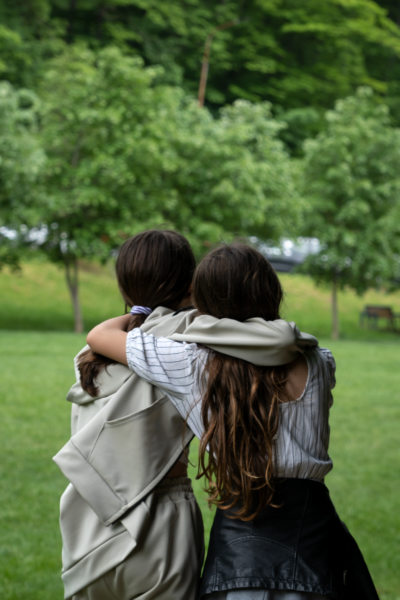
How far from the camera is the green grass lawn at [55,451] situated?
18.1ft

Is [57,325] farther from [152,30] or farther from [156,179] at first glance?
[152,30]

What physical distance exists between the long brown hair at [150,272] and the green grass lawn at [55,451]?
0.39 meters

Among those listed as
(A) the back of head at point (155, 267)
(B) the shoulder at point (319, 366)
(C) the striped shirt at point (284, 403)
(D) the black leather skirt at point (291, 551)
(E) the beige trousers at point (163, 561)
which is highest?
(A) the back of head at point (155, 267)

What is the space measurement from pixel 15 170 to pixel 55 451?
588 inches

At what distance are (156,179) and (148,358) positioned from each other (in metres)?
23.2

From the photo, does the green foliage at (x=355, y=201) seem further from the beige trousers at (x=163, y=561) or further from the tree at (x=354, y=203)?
the beige trousers at (x=163, y=561)

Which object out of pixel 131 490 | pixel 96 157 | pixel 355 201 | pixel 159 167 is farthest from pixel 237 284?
pixel 355 201

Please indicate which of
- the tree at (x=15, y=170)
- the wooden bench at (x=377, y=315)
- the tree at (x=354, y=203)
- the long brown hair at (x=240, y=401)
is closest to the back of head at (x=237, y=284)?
the long brown hair at (x=240, y=401)

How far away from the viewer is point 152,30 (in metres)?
44.4

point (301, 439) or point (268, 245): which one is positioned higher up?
point (301, 439)

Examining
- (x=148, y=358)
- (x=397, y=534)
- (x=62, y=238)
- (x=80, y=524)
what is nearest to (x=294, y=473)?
(x=148, y=358)

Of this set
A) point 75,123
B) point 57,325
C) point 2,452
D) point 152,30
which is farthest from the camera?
point 152,30

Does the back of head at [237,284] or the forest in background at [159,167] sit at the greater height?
the back of head at [237,284]

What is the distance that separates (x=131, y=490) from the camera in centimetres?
232
